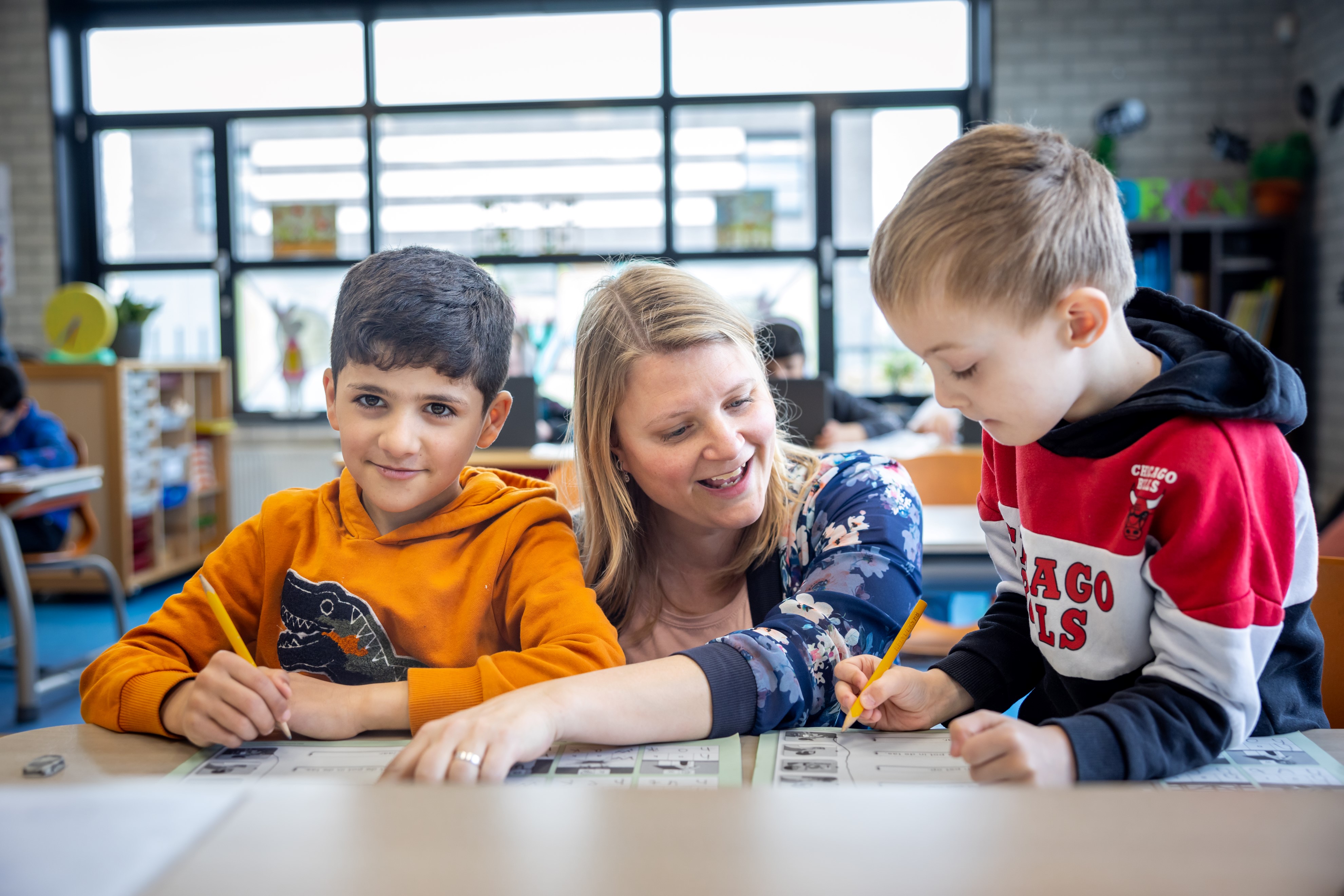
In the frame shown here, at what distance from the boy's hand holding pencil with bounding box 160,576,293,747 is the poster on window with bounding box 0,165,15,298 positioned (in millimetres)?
5755

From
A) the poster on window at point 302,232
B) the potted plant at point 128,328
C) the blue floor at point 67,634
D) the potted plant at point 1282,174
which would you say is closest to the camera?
the blue floor at point 67,634

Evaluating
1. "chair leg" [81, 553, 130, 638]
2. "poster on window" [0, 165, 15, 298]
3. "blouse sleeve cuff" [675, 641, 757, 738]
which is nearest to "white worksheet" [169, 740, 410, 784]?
"blouse sleeve cuff" [675, 641, 757, 738]

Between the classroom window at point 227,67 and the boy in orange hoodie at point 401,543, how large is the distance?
4.82m

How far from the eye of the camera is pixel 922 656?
6.81 ft

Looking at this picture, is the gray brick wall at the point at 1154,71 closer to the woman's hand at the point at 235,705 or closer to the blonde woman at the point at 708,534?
the blonde woman at the point at 708,534

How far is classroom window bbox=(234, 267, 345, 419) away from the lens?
5438mm

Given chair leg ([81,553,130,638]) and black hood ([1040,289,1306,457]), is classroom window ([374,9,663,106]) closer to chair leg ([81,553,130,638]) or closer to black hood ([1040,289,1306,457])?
chair leg ([81,553,130,638])

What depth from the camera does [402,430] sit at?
38.3 inches

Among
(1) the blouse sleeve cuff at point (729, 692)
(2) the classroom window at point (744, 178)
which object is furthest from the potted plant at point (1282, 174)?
(1) the blouse sleeve cuff at point (729, 692)

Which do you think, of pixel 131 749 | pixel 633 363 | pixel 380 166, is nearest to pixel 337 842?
pixel 131 749

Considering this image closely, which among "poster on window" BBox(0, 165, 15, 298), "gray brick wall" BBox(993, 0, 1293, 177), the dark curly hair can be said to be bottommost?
the dark curly hair

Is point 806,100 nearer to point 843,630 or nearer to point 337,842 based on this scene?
point 843,630

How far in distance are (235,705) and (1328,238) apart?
5106 mm

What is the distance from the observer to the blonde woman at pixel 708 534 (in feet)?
2.64
